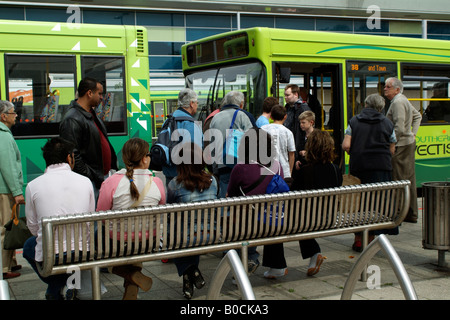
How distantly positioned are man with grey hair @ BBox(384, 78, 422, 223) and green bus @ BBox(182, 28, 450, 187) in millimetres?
1444

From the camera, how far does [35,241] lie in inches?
163

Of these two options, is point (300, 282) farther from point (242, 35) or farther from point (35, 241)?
point (242, 35)

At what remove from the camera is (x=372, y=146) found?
20.1 feet

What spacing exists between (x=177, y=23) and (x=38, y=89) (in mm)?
22138

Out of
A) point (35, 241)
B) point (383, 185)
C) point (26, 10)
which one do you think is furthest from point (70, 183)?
point (26, 10)

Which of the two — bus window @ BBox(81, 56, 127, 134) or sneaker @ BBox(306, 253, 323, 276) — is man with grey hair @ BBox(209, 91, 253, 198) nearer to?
sneaker @ BBox(306, 253, 323, 276)

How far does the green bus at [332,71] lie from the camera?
8047mm

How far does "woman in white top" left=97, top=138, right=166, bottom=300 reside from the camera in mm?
4188

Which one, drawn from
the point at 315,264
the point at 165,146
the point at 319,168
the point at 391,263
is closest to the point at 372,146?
the point at 319,168

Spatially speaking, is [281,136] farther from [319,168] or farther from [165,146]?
[165,146]

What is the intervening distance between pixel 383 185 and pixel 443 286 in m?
1.09

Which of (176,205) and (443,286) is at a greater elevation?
(176,205)

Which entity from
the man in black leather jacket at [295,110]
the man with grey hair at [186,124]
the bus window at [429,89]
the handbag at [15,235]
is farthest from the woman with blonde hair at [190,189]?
the bus window at [429,89]

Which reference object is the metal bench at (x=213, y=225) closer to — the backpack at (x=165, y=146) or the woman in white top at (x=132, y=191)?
the woman in white top at (x=132, y=191)
